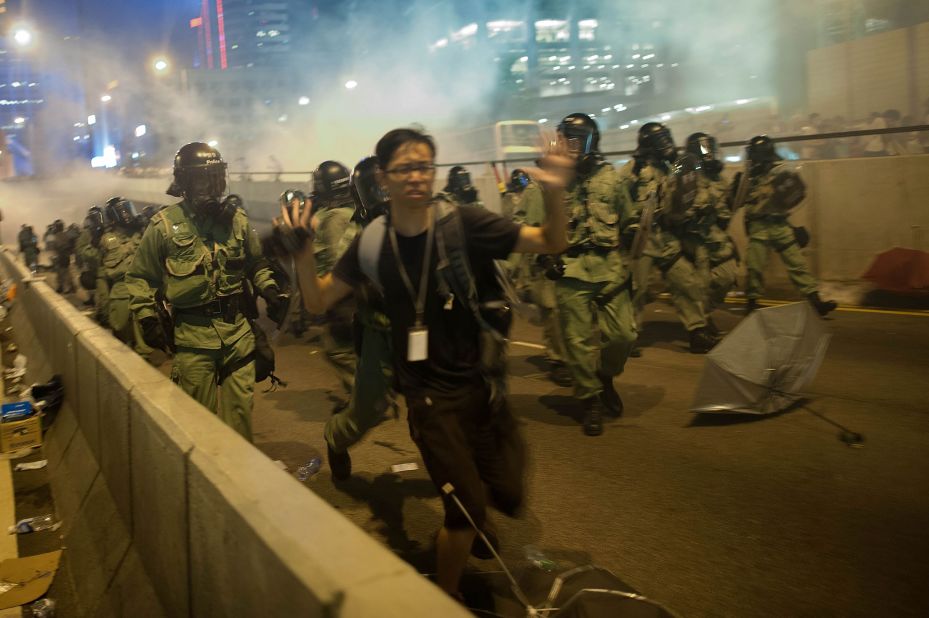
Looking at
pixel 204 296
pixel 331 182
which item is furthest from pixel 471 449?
pixel 331 182

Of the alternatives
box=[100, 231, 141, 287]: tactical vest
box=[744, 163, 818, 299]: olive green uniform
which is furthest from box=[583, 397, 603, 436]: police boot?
box=[100, 231, 141, 287]: tactical vest

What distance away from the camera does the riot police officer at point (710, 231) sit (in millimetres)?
8219

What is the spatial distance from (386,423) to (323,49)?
198 feet

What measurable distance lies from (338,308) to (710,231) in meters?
5.63

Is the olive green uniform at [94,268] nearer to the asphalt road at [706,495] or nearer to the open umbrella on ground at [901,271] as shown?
the asphalt road at [706,495]

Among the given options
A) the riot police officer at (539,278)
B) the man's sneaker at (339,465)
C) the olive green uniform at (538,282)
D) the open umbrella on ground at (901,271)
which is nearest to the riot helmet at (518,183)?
the riot police officer at (539,278)

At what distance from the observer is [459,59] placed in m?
46.8

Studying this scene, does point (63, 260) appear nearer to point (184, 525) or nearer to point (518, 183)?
point (518, 183)

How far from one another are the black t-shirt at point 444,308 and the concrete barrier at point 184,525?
2.45 feet

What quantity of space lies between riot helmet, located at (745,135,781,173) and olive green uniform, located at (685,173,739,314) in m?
0.66

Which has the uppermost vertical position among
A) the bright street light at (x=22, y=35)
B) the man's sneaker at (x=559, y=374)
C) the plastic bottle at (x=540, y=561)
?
the bright street light at (x=22, y=35)

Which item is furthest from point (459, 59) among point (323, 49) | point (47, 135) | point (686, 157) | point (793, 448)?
point (47, 135)

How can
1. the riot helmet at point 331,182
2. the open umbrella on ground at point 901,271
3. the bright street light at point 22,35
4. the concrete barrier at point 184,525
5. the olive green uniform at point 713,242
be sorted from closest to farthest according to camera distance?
the concrete barrier at point 184,525 < the riot helmet at point 331,182 < the olive green uniform at point 713,242 < the open umbrella on ground at point 901,271 < the bright street light at point 22,35

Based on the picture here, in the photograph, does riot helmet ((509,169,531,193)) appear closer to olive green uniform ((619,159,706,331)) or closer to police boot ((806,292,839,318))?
olive green uniform ((619,159,706,331))
